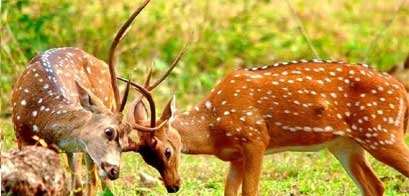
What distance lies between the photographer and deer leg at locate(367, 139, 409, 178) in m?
8.45

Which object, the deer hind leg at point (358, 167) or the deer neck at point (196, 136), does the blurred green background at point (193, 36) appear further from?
the deer neck at point (196, 136)

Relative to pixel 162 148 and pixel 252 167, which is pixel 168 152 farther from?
pixel 252 167

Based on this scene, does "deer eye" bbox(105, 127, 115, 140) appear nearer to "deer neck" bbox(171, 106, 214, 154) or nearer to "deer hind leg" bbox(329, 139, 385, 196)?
"deer neck" bbox(171, 106, 214, 154)

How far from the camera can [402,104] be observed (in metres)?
8.66

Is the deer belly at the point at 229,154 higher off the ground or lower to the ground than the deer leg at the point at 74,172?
higher

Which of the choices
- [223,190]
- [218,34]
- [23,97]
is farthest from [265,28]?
[23,97]

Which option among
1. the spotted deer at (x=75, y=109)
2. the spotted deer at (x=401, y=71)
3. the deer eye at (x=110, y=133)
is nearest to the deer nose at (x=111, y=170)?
the spotted deer at (x=75, y=109)

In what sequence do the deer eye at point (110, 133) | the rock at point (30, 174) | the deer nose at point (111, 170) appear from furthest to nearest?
the deer eye at point (110, 133), the deer nose at point (111, 170), the rock at point (30, 174)

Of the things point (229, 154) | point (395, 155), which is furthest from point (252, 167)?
point (395, 155)

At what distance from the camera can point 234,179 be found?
8.69m

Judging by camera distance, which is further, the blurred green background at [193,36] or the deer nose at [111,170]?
the blurred green background at [193,36]

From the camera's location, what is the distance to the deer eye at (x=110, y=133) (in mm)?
7812

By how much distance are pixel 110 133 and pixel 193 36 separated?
6.49 metres

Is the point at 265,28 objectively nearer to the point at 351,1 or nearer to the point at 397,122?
the point at 351,1
